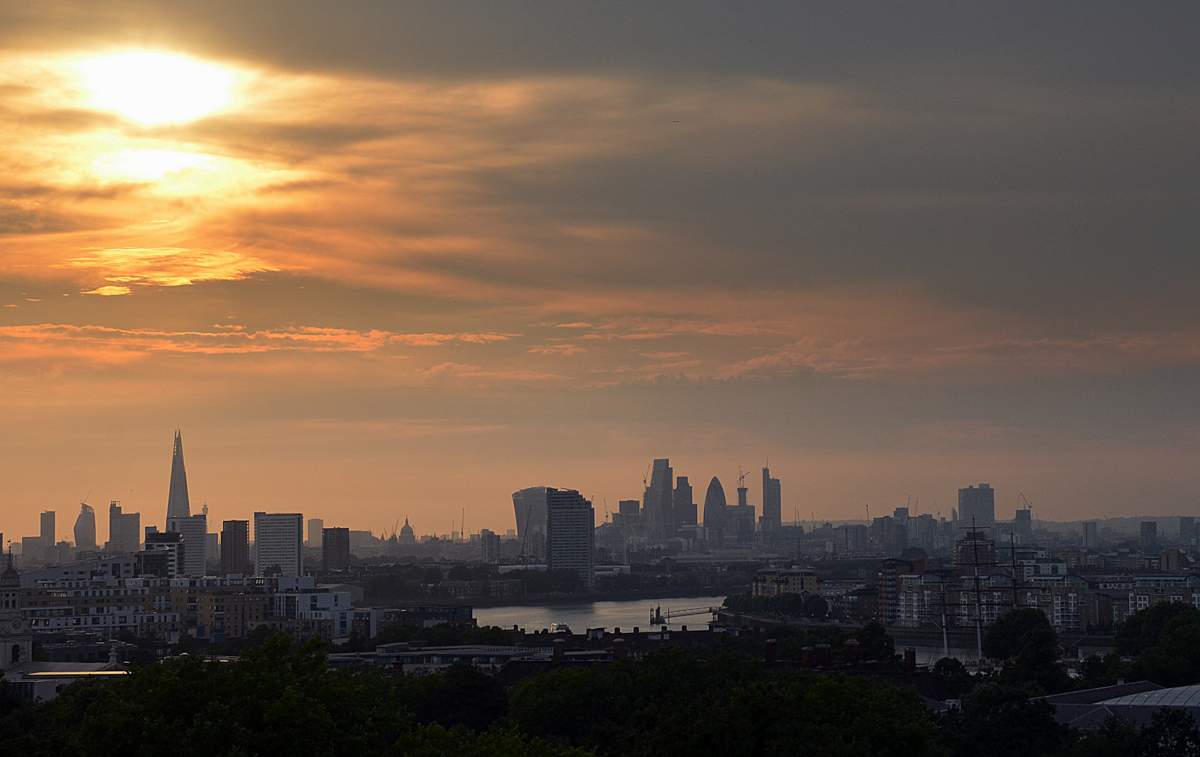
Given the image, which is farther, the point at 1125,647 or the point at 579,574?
the point at 579,574

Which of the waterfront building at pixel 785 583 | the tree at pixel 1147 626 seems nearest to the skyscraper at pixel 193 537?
the waterfront building at pixel 785 583

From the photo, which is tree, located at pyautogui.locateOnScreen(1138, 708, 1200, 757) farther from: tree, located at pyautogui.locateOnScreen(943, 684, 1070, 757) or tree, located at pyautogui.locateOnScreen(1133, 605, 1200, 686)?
tree, located at pyautogui.locateOnScreen(1133, 605, 1200, 686)

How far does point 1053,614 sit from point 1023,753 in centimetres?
7753

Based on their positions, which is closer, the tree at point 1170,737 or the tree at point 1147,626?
the tree at point 1170,737

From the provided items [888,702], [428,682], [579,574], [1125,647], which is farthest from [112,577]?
[579,574]

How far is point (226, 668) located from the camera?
873 inches

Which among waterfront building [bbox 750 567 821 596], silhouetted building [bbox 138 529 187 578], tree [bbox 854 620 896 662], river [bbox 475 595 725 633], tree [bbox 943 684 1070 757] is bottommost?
river [bbox 475 595 725 633]

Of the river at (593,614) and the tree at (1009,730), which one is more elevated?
the tree at (1009,730)

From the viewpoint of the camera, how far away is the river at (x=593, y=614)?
392 ft

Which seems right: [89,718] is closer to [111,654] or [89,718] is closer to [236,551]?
[111,654]

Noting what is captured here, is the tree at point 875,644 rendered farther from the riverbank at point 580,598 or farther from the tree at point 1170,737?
the riverbank at point 580,598

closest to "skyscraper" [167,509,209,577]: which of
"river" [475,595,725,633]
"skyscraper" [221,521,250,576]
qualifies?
"skyscraper" [221,521,250,576]

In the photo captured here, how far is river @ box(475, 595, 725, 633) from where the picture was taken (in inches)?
4710

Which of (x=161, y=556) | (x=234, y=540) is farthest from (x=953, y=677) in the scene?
(x=234, y=540)
